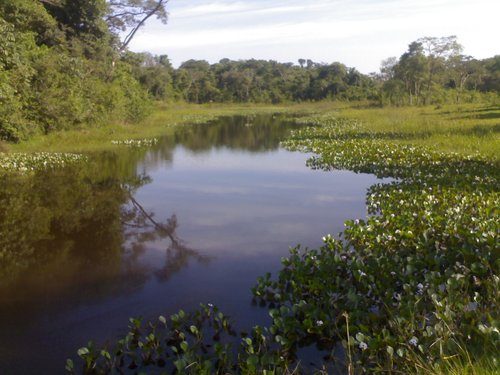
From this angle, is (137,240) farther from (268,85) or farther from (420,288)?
(268,85)

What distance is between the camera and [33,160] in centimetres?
1366

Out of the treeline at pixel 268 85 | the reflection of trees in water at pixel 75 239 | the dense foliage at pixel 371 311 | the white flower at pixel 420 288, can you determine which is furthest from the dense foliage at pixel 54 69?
the treeline at pixel 268 85

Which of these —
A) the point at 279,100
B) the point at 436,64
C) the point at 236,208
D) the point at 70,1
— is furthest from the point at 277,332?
the point at 279,100

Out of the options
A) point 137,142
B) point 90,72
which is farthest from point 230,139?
point 90,72

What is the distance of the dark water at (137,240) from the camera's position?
4.92 metres

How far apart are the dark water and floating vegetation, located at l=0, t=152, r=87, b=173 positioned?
0.73m

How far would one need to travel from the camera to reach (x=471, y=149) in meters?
13.4

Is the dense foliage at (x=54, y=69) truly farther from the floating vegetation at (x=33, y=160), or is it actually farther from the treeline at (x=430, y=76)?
the treeline at (x=430, y=76)

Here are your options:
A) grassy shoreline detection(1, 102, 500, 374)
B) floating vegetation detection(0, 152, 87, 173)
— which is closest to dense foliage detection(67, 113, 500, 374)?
grassy shoreline detection(1, 102, 500, 374)

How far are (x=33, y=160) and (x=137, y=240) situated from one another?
25.3 ft

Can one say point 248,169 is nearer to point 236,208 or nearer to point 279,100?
point 236,208

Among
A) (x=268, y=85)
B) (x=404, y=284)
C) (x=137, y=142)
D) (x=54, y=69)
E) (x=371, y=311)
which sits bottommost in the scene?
(x=371, y=311)

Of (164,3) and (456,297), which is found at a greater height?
(164,3)

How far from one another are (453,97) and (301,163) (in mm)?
32631
